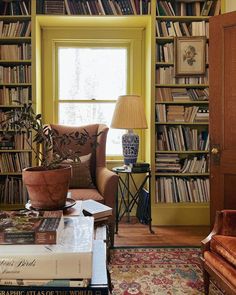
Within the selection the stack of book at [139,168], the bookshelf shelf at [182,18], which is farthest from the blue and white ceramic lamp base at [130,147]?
the bookshelf shelf at [182,18]

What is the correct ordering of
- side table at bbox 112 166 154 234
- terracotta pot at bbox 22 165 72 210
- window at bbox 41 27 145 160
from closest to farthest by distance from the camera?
terracotta pot at bbox 22 165 72 210
side table at bbox 112 166 154 234
window at bbox 41 27 145 160

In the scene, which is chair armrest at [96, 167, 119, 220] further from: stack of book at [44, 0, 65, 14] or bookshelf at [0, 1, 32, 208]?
stack of book at [44, 0, 65, 14]

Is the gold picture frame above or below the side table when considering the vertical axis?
above

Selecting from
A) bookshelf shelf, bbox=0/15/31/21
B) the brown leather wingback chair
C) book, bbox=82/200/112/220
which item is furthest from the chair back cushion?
book, bbox=82/200/112/220

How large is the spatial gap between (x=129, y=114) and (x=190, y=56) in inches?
37.9

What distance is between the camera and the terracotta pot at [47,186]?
171cm

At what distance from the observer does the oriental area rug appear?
239 centimetres

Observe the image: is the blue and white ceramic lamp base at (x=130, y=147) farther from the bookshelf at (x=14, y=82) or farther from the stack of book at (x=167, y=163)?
the bookshelf at (x=14, y=82)

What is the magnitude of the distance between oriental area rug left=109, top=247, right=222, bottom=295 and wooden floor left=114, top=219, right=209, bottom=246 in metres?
0.18

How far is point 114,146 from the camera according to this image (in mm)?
4441

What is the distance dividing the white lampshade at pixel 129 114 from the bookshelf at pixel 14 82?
1027 millimetres

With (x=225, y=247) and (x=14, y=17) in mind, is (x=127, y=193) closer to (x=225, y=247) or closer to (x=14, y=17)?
(x=225, y=247)

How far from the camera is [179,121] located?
3.93m

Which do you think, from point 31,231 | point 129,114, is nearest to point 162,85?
point 129,114
